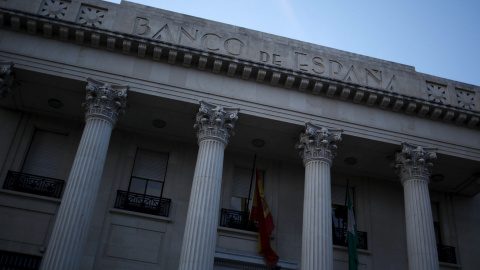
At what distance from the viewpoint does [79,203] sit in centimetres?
1491

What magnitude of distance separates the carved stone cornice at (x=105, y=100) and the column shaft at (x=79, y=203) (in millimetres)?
266

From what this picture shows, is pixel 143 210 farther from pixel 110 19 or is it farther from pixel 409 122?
pixel 409 122

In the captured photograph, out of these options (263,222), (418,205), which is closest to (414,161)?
(418,205)

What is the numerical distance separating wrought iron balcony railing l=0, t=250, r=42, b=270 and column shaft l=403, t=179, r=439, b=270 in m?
13.1

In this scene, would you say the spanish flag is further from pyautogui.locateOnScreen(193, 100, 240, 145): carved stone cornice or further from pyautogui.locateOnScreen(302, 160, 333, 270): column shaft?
pyautogui.locateOnScreen(193, 100, 240, 145): carved stone cornice

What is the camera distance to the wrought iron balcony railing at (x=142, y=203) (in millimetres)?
18562

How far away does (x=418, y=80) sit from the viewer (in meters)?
20.3

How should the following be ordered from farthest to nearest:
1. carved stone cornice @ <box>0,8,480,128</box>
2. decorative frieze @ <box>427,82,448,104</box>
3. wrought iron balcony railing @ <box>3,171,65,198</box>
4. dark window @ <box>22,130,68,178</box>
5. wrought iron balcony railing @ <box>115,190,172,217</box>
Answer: decorative frieze @ <box>427,82,448,104</box> < dark window @ <box>22,130,68,178</box> < wrought iron balcony railing @ <box>115,190,172,217</box> < wrought iron balcony railing @ <box>3,171,65,198</box> < carved stone cornice @ <box>0,8,480,128</box>

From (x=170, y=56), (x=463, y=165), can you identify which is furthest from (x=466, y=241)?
(x=170, y=56)

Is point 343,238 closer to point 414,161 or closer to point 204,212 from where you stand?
point 414,161

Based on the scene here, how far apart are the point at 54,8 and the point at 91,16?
1.35m

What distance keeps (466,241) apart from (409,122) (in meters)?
6.15

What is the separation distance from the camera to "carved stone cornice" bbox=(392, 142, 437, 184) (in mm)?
18328

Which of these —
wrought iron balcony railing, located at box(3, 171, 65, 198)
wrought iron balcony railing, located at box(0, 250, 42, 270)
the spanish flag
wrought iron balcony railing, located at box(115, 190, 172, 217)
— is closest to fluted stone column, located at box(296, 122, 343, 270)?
the spanish flag
